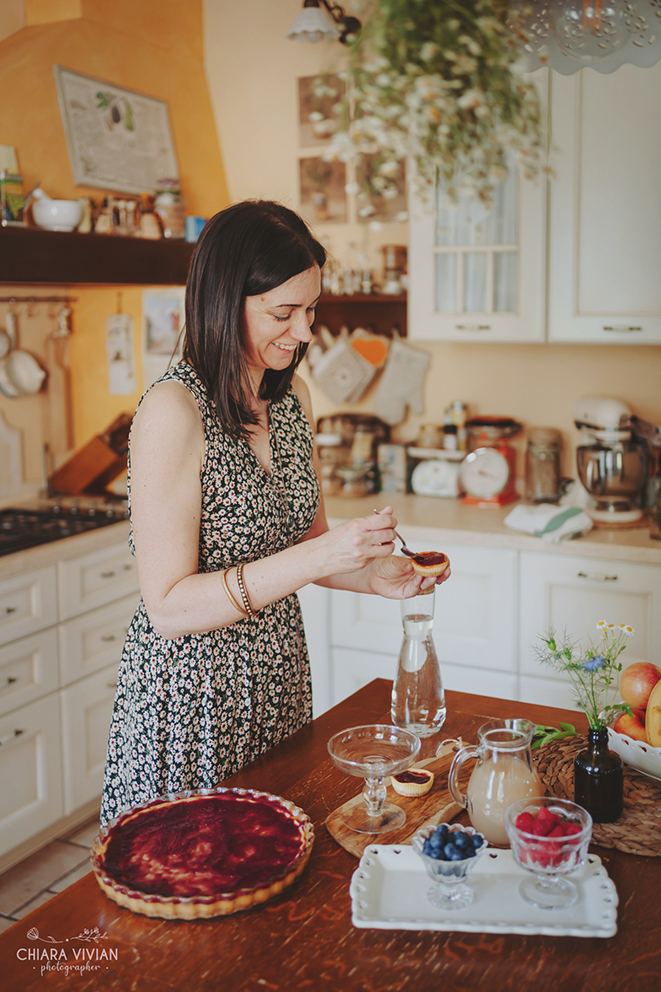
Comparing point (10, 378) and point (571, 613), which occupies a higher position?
point (10, 378)

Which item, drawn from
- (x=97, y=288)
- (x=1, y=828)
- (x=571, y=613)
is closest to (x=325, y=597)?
(x=571, y=613)

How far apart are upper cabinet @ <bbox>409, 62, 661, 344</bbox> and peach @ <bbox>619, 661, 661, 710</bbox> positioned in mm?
1601

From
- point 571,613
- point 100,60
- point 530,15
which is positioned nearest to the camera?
point 530,15

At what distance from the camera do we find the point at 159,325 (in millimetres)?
3543

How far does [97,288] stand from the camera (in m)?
3.50

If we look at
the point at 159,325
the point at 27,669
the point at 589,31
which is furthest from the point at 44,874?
the point at 589,31

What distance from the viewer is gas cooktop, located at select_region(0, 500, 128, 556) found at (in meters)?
2.70

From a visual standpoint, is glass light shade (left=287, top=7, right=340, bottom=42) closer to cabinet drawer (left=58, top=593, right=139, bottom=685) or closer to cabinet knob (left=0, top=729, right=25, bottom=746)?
cabinet drawer (left=58, top=593, right=139, bottom=685)

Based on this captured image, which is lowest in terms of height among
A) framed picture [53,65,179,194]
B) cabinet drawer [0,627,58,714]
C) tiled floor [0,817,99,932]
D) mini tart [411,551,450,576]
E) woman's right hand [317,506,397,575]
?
tiled floor [0,817,99,932]

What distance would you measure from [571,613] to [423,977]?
1.86m

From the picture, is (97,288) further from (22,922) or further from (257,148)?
(22,922)

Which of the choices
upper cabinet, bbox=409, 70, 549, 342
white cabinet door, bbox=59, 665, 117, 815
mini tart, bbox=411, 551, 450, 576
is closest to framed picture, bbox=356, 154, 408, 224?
upper cabinet, bbox=409, 70, 549, 342

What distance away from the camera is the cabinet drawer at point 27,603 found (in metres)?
2.54

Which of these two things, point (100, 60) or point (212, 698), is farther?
point (100, 60)
